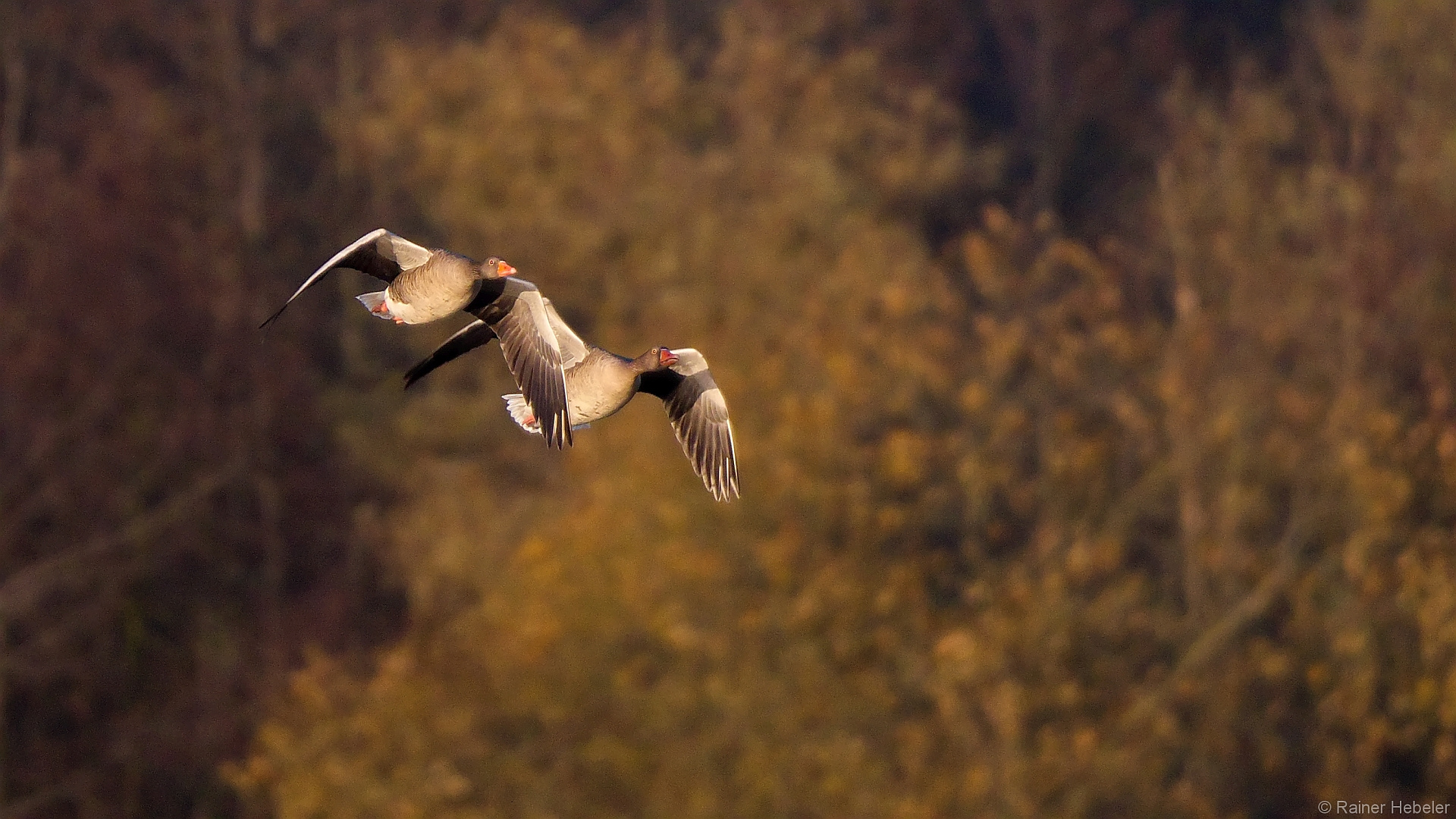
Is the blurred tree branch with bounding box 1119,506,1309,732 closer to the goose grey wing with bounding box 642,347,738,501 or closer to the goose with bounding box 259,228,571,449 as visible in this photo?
the goose grey wing with bounding box 642,347,738,501

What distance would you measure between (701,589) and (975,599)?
2.33 m

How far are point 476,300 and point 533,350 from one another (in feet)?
1.67

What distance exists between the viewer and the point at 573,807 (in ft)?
61.8

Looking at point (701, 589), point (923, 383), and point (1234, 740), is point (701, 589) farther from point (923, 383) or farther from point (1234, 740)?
point (1234, 740)

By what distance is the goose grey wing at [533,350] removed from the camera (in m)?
10.3

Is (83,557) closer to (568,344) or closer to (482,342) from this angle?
(482,342)

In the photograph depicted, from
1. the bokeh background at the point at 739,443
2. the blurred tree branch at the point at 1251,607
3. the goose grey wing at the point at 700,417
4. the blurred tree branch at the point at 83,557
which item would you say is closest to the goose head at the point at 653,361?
the goose grey wing at the point at 700,417

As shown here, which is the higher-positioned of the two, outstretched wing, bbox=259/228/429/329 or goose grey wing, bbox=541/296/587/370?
outstretched wing, bbox=259/228/429/329

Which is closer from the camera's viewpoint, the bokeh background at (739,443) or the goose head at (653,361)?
the goose head at (653,361)

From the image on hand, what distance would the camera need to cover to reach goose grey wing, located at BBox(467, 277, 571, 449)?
1030cm

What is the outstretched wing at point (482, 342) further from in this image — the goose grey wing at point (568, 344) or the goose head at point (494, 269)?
the goose head at point (494, 269)

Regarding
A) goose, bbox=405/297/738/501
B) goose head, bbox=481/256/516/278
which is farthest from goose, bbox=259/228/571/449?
goose, bbox=405/297/738/501

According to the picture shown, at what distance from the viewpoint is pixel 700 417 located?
11.8 meters

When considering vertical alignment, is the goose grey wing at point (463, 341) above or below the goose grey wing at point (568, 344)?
above
